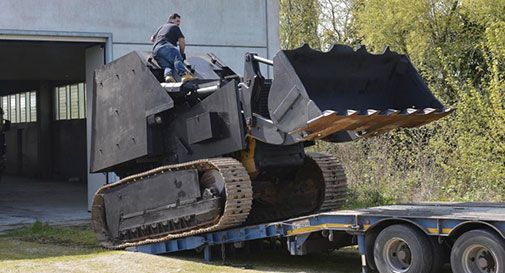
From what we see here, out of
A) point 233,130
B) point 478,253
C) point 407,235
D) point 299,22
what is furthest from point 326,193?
point 299,22

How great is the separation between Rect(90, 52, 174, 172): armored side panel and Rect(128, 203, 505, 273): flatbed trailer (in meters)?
1.86

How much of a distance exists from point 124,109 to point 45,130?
18.3m

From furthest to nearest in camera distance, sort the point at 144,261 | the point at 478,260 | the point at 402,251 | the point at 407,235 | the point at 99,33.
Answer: the point at 99,33 < the point at 144,261 < the point at 402,251 < the point at 407,235 < the point at 478,260

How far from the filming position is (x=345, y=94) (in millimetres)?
Result: 10188

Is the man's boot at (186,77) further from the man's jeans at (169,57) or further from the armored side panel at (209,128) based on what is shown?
the armored side panel at (209,128)

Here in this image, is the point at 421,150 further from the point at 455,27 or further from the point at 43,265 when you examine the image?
the point at 455,27

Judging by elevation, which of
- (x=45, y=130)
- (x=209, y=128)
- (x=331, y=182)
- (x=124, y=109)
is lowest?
(x=331, y=182)

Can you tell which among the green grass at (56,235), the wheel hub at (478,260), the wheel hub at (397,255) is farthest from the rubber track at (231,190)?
the wheel hub at (478,260)

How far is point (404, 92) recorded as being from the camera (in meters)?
10.5

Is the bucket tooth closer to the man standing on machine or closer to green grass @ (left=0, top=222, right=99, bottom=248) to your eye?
the man standing on machine

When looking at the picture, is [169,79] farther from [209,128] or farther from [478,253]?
[478,253]

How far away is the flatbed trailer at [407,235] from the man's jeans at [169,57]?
2.27m

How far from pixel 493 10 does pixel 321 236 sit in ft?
61.4

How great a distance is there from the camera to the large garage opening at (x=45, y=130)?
1906 centimetres
